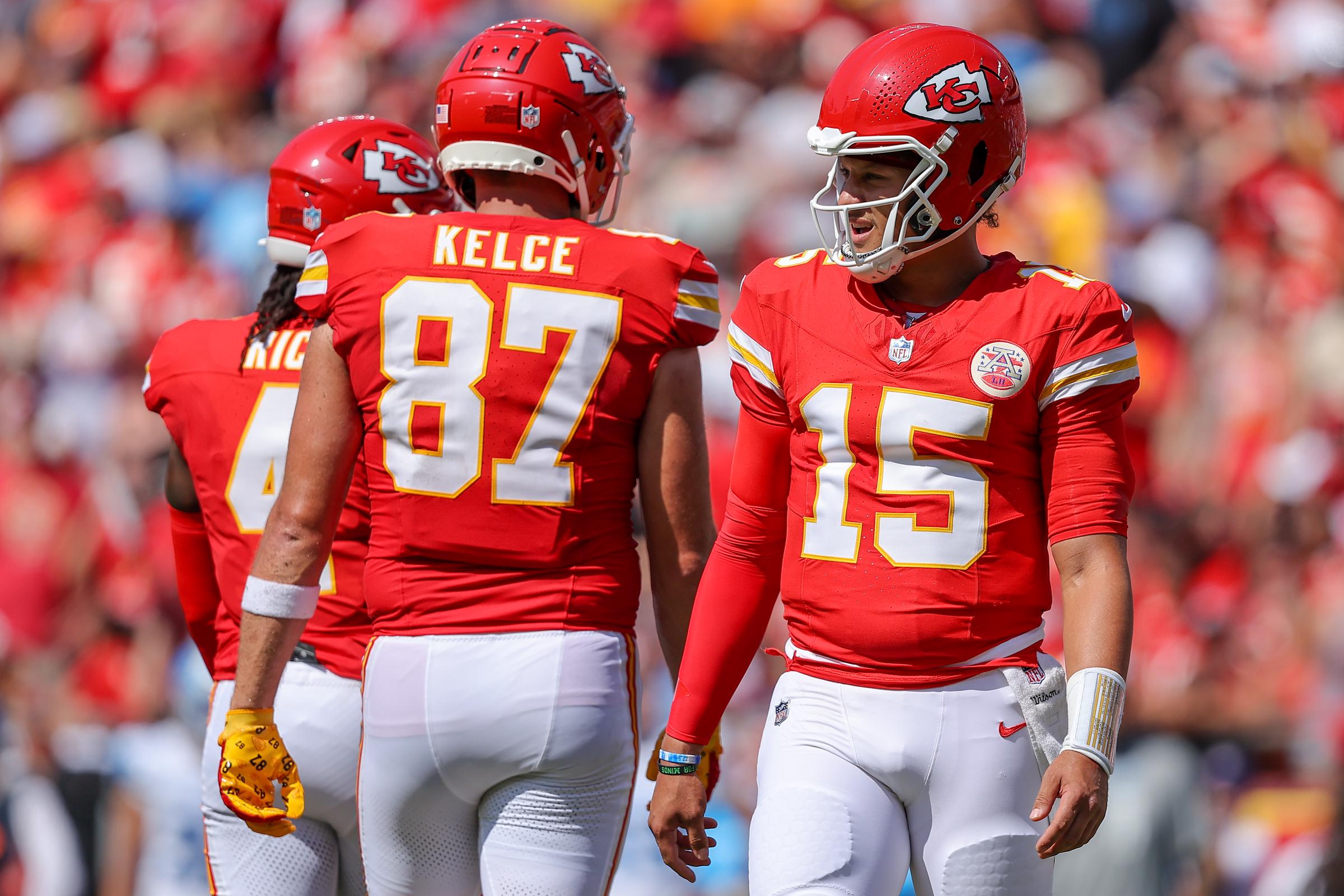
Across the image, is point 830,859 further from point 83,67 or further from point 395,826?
point 83,67

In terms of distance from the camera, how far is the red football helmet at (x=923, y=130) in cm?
272

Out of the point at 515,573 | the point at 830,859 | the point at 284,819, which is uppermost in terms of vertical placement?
the point at 515,573

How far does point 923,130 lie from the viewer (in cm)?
272

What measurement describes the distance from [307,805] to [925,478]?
155 centimetres

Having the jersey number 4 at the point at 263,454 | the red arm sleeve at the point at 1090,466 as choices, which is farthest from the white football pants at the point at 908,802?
the jersey number 4 at the point at 263,454

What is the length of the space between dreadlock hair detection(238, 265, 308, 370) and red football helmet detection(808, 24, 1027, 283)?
1360 millimetres

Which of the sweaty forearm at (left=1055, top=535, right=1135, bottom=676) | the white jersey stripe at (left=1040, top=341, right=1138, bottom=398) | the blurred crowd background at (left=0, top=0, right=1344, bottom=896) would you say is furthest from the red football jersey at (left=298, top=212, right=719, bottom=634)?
the blurred crowd background at (left=0, top=0, right=1344, bottom=896)

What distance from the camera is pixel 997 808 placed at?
2623mm

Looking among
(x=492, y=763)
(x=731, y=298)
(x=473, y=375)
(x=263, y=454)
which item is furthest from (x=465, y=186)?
(x=731, y=298)

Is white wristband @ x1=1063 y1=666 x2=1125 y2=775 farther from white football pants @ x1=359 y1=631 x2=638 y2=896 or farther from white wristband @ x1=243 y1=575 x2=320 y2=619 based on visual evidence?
white wristband @ x1=243 y1=575 x2=320 y2=619

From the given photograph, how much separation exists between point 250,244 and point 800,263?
23.9 ft

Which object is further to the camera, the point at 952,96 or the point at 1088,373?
the point at 952,96

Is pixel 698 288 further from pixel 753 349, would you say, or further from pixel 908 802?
pixel 908 802

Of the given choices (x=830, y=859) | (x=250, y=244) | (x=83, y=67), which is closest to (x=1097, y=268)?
(x=250, y=244)
